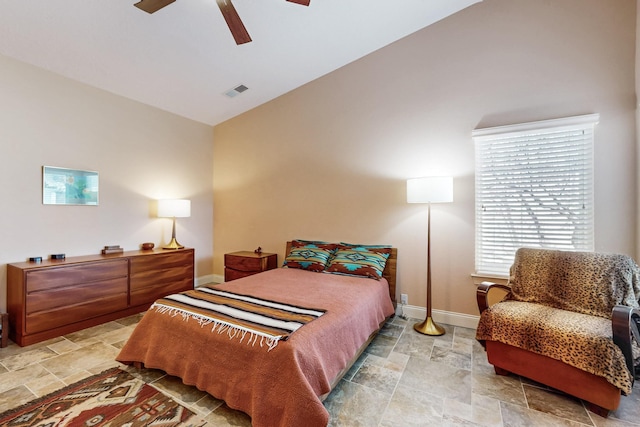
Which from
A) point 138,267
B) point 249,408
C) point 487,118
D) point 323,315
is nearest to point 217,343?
point 249,408

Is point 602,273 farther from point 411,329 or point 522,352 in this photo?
point 411,329

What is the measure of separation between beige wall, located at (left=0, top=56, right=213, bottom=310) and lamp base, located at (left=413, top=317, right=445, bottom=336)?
3609mm

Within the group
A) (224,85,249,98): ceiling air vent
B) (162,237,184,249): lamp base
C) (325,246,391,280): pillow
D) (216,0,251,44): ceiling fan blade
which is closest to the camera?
(216,0,251,44): ceiling fan blade

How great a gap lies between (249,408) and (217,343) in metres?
0.41

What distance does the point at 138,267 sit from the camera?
135 inches

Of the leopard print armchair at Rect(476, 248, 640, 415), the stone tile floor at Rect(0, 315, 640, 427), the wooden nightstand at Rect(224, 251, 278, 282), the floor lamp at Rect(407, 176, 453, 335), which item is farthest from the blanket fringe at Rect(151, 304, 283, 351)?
the floor lamp at Rect(407, 176, 453, 335)

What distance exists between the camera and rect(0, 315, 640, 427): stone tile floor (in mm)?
1709

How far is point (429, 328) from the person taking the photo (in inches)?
114

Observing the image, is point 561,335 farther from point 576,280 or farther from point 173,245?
point 173,245

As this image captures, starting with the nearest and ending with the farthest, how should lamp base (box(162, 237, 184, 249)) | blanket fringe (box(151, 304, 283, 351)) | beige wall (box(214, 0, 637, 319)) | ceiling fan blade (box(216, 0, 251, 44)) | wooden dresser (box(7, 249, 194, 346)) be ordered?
blanket fringe (box(151, 304, 283, 351)) < ceiling fan blade (box(216, 0, 251, 44)) < beige wall (box(214, 0, 637, 319)) < wooden dresser (box(7, 249, 194, 346)) < lamp base (box(162, 237, 184, 249))

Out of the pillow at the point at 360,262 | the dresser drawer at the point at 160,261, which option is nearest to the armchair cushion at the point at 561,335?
the pillow at the point at 360,262

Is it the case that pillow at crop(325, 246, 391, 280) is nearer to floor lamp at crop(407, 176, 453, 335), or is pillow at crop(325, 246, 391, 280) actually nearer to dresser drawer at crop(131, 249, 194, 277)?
floor lamp at crop(407, 176, 453, 335)

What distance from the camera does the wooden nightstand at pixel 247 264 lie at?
390 centimetres

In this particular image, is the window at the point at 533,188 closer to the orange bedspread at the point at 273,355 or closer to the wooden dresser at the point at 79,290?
the orange bedspread at the point at 273,355
